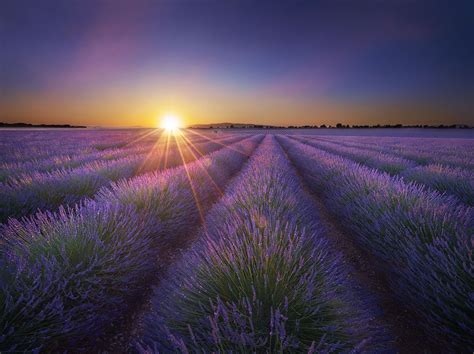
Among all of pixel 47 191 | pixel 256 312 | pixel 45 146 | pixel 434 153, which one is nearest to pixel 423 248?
pixel 256 312

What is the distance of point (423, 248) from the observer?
201 centimetres

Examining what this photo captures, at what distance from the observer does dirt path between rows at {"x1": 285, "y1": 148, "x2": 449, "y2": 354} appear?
5.28ft

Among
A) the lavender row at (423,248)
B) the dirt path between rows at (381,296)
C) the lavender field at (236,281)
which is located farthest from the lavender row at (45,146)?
the lavender row at (423,248)

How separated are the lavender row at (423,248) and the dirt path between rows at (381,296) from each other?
8 cm

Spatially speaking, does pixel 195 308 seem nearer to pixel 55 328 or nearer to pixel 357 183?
pixel 55 328

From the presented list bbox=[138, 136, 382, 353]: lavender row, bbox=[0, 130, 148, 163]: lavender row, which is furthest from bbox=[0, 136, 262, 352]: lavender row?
bbox=[0, 130, 148, 163]: lavender row

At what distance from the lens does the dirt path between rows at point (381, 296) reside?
1.61m

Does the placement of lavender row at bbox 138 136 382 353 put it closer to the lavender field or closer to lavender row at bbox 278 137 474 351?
the lavender field

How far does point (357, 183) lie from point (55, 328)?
13.8 ft

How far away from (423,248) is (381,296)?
1.91 feet

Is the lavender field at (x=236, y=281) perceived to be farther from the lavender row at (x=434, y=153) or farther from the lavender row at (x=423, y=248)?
the lavender row at (x=434, y=153)

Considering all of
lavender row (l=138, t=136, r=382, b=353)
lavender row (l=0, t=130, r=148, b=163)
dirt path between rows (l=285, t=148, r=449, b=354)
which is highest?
lavender row (l=138, t=136, r=382, b=353)

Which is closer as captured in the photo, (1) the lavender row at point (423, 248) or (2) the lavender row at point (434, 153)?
(1) the lavender row at point (423, 248)

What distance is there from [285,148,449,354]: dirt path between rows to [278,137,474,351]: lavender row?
81mm
